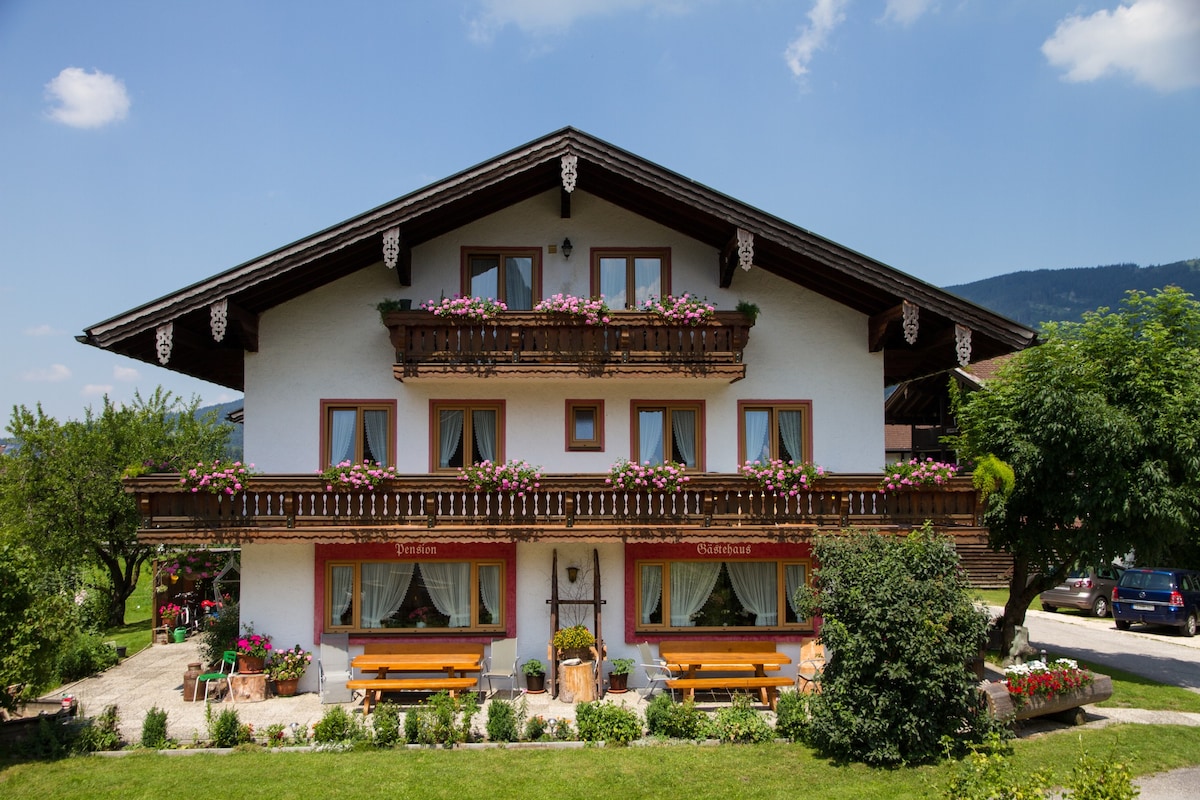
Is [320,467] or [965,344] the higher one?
[965,344]

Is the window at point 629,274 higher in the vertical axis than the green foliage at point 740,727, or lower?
higher

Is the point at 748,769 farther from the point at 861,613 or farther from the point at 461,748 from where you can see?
the point at 461,748

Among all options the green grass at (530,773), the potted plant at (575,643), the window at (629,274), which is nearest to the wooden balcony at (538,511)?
the potted plant at (575,643)

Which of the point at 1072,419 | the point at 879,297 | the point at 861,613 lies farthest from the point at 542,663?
the point at 1072,419

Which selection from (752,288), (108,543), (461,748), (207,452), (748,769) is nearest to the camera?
(748,769)

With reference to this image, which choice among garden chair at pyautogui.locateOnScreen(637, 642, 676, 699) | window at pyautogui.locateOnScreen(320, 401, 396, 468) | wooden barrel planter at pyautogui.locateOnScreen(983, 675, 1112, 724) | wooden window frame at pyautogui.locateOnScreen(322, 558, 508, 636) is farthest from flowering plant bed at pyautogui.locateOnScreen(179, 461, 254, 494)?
wooden barrel planter at pyautogui.locateOnScreen(983, 675, 1112, 724)

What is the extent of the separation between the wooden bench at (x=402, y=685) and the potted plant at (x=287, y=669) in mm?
1306

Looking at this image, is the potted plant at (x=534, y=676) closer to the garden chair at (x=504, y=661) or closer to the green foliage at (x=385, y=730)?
the garden chair at (x=504, y=661)

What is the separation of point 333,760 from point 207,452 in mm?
25783

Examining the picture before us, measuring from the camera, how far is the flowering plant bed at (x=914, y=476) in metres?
15.1

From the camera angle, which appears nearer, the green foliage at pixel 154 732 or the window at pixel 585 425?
the green foliage at pixel 154 732

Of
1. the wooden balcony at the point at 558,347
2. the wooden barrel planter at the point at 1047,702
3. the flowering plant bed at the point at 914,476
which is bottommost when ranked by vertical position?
the wooden barrel planter at the point at 1047,702

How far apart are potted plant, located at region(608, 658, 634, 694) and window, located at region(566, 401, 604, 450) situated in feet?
13.2

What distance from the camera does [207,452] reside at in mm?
34156
